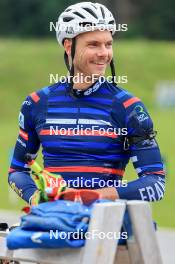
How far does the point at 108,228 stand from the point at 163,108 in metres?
43.0

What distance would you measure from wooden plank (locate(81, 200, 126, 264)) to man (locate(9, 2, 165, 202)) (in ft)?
2.65

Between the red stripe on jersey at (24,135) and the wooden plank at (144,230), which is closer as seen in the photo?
the wooden plank at (144,230)

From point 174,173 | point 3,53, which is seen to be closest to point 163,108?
point 3,53

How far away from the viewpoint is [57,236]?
5.34 m

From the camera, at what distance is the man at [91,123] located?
6223mm

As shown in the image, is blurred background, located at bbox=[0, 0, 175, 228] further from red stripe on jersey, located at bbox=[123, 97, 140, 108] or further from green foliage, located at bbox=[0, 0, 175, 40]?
red stripe on jersey, located at bbox=[123, 97, 140, 108]

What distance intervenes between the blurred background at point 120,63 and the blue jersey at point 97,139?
8.85m

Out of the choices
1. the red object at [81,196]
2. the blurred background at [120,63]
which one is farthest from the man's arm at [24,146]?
the blurred background at [120,63]

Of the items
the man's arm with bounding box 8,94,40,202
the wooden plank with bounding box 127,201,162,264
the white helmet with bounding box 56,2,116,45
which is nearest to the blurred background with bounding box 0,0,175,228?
the man's arm with bounding box 8,94,40,202

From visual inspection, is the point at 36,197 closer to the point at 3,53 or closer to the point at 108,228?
the point at 108,228

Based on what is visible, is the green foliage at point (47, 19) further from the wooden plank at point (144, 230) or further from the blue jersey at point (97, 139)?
the wooden plank at point (144, 230)

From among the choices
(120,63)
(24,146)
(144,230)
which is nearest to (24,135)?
(24,146)

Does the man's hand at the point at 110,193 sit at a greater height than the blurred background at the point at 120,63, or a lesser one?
lesser

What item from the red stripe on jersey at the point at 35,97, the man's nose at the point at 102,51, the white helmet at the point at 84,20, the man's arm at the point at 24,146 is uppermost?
the white helmet at the point at 84,20
